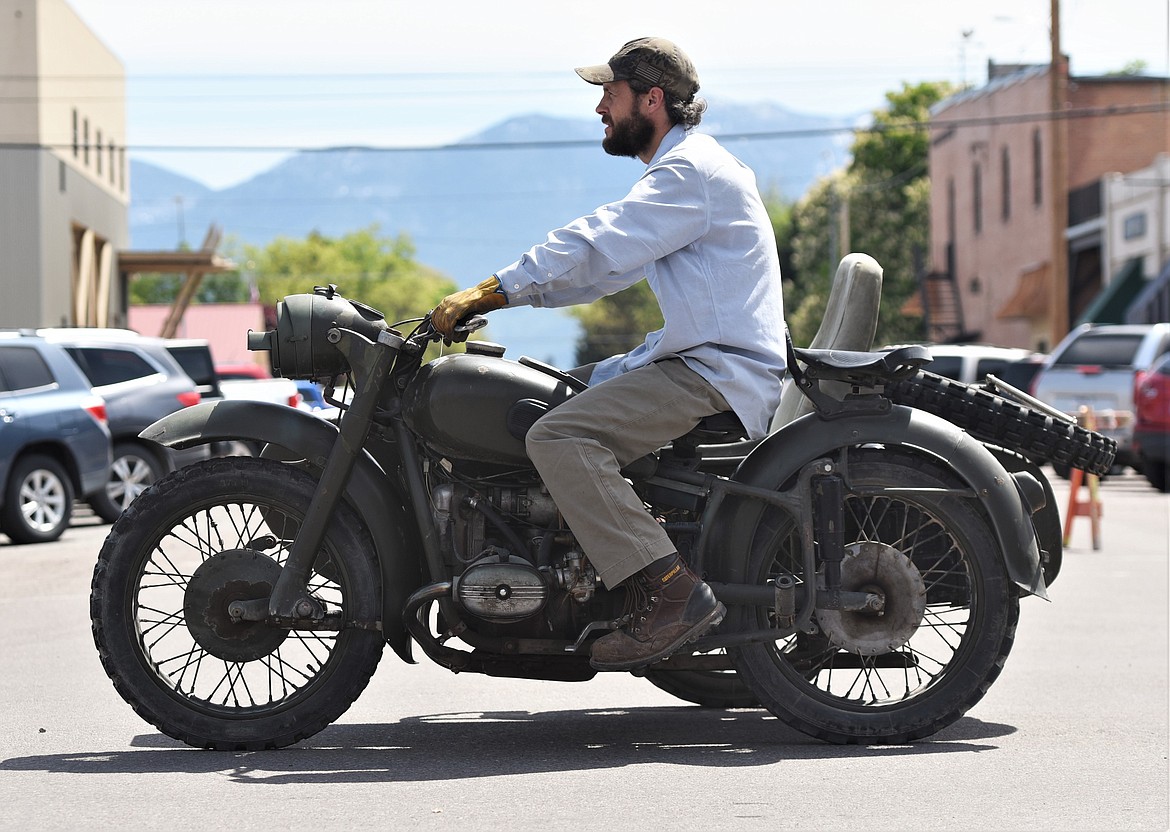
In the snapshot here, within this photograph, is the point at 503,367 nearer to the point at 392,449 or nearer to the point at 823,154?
the point at 392,449

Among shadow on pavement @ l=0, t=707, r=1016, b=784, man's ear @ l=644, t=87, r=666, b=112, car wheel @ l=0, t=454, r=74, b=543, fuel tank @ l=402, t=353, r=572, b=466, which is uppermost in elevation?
man's ear @ l=644, t=87, r=666, b=112

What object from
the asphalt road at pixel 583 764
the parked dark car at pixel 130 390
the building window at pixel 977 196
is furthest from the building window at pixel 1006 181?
the asphalt road at pixel 583 764

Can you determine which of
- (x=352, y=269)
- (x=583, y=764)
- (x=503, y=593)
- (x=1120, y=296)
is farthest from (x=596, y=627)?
(x=352, y=269)

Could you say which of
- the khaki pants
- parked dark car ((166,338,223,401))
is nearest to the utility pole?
parked dark car ((166,338,223,401))

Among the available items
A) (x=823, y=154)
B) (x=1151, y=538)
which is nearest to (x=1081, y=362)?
(x=1151, y=538)

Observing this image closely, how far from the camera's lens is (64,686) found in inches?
300

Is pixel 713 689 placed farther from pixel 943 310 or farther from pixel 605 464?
pixel 943 310

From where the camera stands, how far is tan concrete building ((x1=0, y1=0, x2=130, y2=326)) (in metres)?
45.5

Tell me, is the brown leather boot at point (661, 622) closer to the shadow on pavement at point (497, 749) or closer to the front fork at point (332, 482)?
the shadow on pavement at point (497, 749)

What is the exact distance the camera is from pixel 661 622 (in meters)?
5.70

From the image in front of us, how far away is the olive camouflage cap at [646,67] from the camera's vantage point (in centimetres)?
599

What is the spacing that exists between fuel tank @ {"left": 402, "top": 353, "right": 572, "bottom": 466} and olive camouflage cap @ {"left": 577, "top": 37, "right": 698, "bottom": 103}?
0.98 meters

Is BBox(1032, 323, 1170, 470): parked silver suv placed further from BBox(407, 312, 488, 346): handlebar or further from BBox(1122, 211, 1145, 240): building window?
BBox(407, 312, 488, 346): handlebar

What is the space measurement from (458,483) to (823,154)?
213 feet
